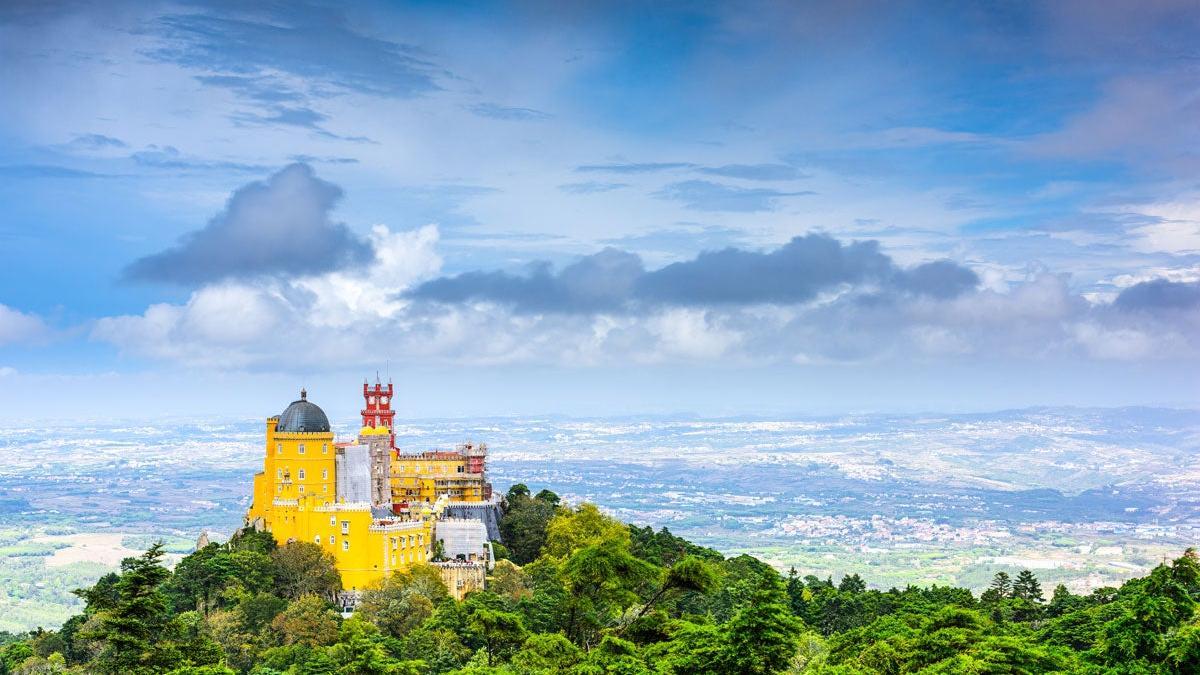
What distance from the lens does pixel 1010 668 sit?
3734 centimetres

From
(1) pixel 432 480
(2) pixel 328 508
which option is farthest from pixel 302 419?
(1) pixel 432 480

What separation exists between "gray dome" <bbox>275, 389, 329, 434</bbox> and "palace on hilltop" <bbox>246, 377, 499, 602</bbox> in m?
0.06

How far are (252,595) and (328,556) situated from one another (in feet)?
16.6

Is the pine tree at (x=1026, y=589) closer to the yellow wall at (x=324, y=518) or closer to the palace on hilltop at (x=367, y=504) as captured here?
the palace on hilltop at (x=367, y=504)

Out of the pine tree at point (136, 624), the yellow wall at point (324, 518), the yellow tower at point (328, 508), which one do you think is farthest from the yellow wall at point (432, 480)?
the pine tree at point (136, 624)

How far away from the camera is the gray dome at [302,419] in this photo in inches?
2923

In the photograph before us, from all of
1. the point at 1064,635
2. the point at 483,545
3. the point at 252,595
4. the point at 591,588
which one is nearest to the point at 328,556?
the point at 252,595

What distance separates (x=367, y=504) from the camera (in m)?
71.3

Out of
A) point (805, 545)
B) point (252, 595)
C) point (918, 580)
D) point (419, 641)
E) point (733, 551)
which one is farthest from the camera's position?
point (805, 545)

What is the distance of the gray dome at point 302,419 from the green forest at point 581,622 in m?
7.12

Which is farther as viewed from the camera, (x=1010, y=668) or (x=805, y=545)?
(x=805, y=545)

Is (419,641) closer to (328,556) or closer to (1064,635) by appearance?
(328,556)

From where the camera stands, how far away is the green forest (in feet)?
132

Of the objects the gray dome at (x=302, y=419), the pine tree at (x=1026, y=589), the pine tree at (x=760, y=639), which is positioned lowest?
the pine tree at (x=1026, y=589)
